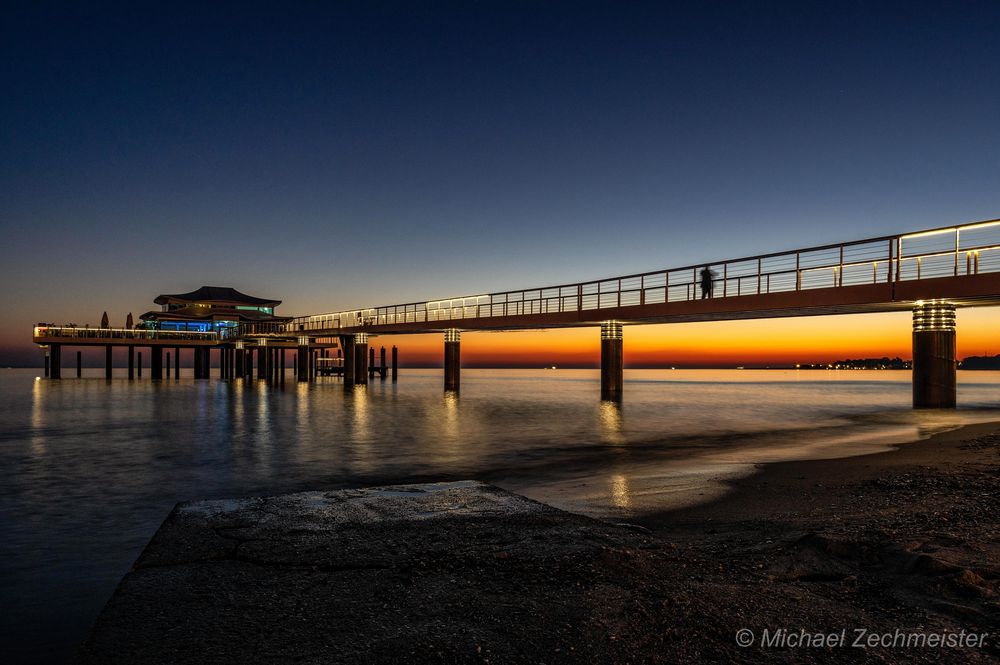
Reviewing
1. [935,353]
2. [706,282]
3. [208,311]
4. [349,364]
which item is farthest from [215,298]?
[935,353]

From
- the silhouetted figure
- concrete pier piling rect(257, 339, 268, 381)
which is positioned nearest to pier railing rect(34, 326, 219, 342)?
concrete pier piling rect(257, 339, 268, 381)

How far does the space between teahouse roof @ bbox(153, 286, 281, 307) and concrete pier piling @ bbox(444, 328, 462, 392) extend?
44279mm

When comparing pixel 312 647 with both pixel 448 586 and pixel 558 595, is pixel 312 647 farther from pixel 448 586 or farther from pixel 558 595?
pixel 558 595

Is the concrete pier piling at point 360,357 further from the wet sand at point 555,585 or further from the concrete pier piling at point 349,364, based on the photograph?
the wet sand at point 555,585

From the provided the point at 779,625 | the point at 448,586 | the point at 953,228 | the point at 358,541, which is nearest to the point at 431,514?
the point at 358,541

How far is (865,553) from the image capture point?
4.74m

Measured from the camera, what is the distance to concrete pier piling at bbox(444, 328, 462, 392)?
42.1 m

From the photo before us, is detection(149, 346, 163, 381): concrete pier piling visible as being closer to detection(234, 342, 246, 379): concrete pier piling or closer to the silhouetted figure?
detection(234, 342, 246, 379): concrete pier piling

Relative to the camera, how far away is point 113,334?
62812mm

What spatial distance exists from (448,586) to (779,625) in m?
2.12

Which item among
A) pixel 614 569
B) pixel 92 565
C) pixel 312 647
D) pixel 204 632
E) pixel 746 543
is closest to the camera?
pixel 312 647

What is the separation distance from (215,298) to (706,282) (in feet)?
224

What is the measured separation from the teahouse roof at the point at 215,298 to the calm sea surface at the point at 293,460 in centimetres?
4940

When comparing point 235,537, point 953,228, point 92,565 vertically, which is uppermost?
point 953,228
